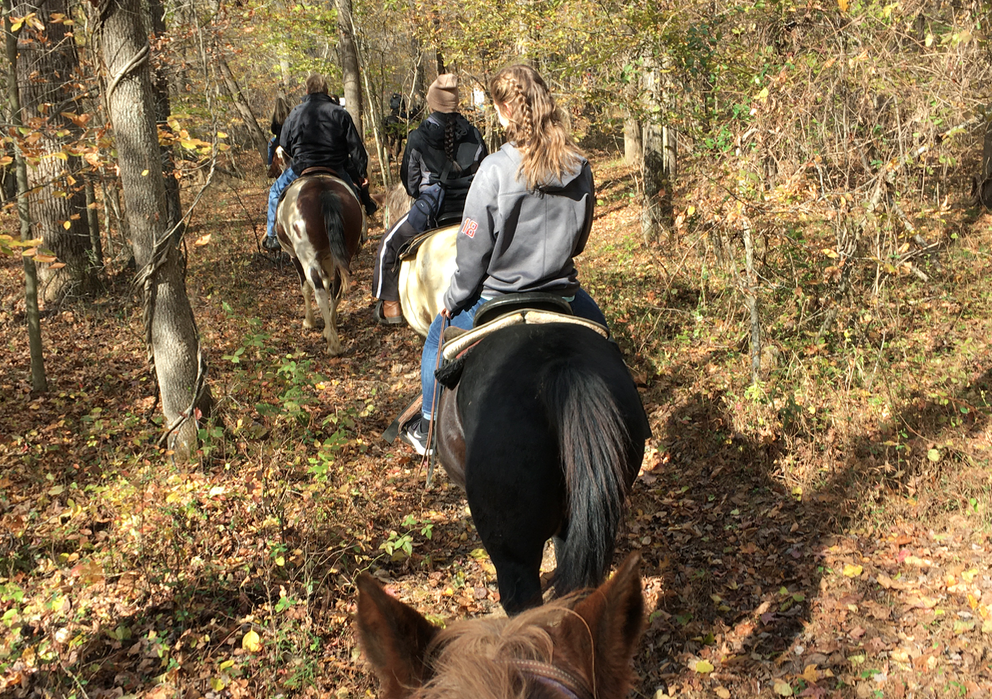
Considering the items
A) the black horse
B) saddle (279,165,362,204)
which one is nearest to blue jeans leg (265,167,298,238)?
saddle (279,165,362,204)

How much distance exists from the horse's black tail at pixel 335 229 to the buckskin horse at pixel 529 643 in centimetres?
794

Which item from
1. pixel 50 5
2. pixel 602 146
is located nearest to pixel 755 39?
pixel 50 5

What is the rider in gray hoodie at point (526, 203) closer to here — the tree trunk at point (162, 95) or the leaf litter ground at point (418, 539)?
the leaf litter ground at point (418, 539)

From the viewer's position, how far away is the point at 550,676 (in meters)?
1.42

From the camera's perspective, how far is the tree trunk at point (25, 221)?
6.57m

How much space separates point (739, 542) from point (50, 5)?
1053cm

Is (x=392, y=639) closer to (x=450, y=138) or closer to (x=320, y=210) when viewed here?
(x=450, y=138)

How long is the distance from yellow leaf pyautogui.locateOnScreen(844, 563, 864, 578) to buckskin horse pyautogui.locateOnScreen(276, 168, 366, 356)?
6.56 metres

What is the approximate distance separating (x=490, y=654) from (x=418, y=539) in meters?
4.06

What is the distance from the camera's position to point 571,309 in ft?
12.7

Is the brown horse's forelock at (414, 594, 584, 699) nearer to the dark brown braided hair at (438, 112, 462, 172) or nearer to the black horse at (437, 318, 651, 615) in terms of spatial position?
the black horse at (437, 318, 651, 615)

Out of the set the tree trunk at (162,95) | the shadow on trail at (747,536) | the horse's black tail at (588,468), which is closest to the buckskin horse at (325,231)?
the tree trunk at (162,95)

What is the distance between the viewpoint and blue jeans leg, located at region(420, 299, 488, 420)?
4301 mm

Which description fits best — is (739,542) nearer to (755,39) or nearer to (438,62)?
(755,39)
